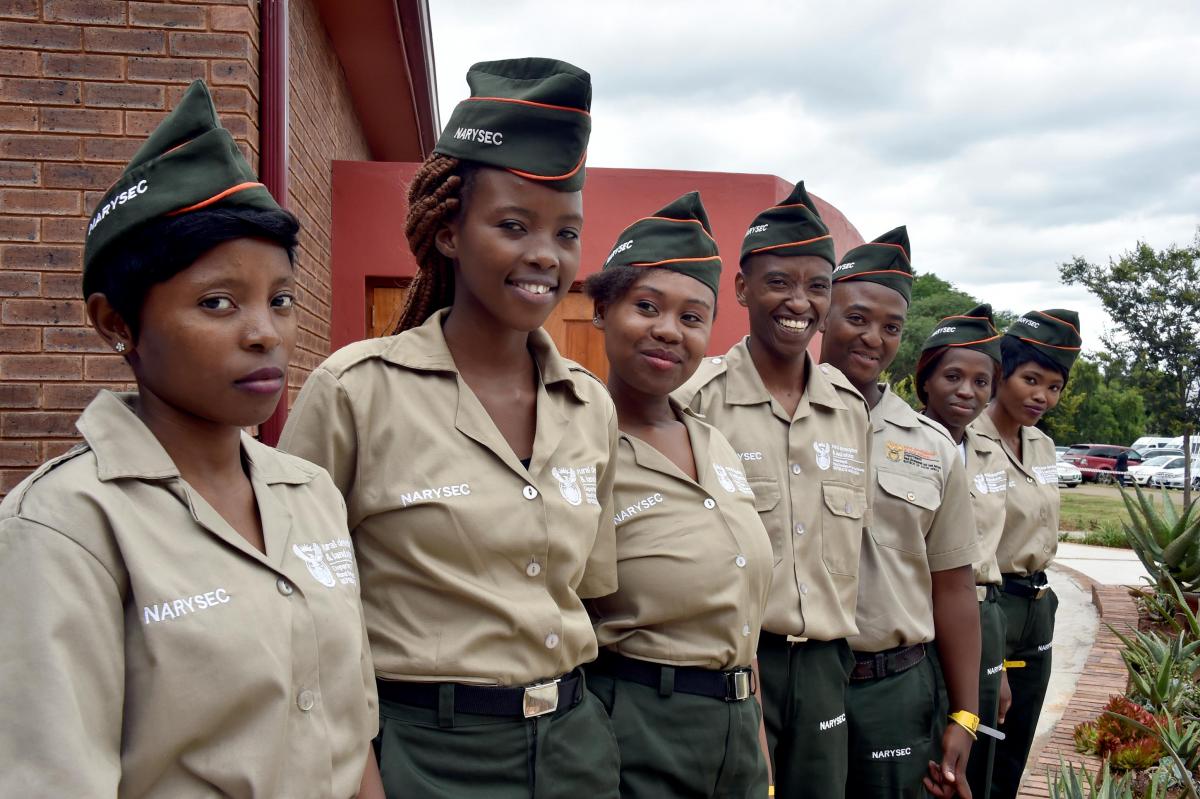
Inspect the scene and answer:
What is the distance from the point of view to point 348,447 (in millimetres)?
1847

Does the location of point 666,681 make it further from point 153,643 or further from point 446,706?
point 153,643

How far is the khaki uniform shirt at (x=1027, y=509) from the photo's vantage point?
4438 millimetres

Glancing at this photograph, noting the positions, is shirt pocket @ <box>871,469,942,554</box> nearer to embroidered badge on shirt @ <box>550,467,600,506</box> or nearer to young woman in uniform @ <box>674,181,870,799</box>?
young woman in uniform @ <box>674,181,870,799</box>

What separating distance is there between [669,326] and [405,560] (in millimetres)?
979

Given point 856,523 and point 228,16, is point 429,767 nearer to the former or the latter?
point 856,523

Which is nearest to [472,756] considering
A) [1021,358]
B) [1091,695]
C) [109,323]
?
[109,323]

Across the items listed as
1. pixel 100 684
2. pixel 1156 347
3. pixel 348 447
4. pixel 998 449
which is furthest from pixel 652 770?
pixel 1156 347

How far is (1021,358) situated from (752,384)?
2386 mm

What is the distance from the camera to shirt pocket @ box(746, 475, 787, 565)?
277 centimetres

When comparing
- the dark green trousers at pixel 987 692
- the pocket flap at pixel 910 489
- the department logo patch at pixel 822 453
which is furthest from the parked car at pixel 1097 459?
the department logo patch at pixel 822 453

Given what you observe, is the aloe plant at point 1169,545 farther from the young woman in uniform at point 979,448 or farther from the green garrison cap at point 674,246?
the green garrison cap at point 674,246

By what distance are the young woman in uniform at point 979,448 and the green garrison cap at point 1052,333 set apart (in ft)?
1.76

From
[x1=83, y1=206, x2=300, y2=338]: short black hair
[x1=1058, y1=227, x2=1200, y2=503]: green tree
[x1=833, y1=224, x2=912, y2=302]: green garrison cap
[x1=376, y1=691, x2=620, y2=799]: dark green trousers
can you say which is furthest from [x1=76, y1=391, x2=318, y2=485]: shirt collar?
[x1=1058, y1=227, x2=1200, y2=503]: green tree

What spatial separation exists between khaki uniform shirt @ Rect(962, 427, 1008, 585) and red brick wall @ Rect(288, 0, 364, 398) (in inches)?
128
